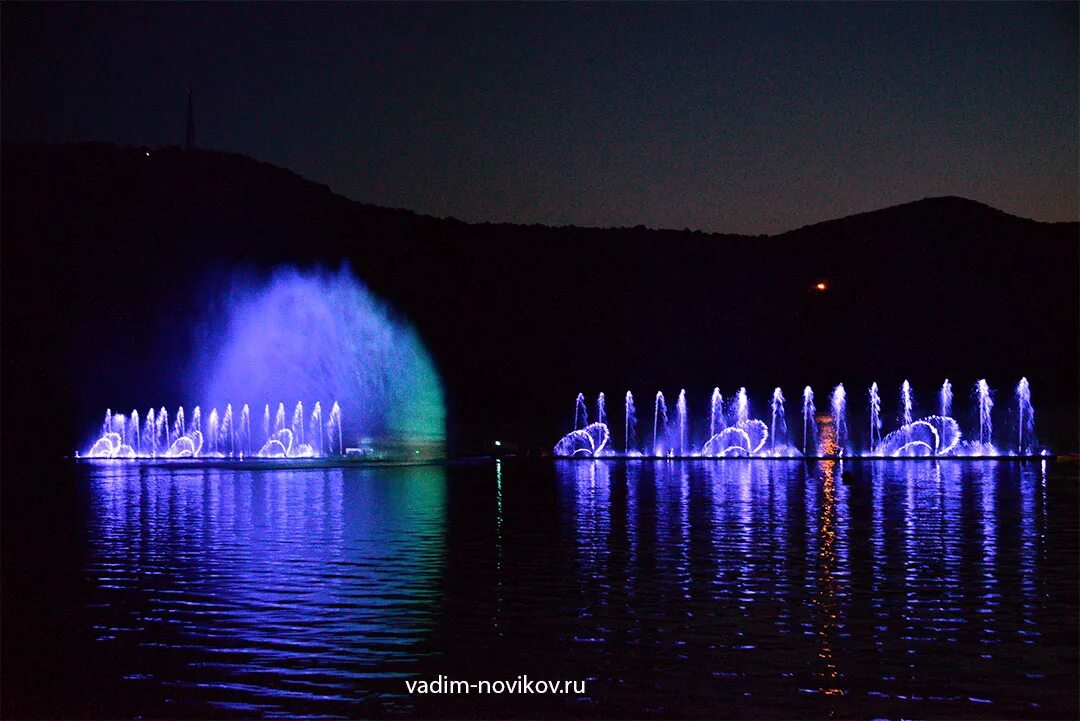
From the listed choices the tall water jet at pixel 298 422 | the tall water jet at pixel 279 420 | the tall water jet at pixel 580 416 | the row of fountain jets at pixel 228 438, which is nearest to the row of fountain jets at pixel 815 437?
the tall water jet at pixel 580 416

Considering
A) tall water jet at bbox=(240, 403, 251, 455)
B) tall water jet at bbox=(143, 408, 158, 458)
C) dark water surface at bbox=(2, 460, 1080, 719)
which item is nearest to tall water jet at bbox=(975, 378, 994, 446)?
tall water jet at bbox=(240, 403, 251, 455)

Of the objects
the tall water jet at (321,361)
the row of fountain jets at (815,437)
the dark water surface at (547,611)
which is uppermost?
the tall water jet at (321,361)

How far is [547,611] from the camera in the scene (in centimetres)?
1588

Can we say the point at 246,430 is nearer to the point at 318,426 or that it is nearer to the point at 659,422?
the point at 318,426

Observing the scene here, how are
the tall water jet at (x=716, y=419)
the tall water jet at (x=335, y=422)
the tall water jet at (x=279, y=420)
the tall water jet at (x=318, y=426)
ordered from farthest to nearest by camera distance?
1. the tall water jet at (x=716, y=419)
2. the tall water jet at (x=279, y=420)
3. the tall water jet at (x=318, y=426)
4. the tall water jet at (x=335, y=422)

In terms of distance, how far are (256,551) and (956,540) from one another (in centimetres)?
1297

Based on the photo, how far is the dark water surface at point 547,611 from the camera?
11656 mm

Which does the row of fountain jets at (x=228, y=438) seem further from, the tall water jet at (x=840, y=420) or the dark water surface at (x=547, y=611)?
the dark water surface at (x=547, y=611)

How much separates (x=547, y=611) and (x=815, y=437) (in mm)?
80909

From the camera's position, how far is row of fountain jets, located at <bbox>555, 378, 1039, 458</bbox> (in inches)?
3334

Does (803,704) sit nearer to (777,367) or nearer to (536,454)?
(536,454)

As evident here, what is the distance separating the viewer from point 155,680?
485 inches

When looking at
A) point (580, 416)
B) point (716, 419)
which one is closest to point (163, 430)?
point (580, 416)
